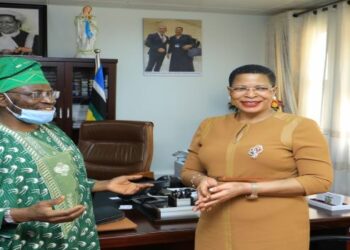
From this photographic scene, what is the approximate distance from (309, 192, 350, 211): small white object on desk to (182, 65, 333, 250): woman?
2.37 feet

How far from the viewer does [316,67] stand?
4273mm

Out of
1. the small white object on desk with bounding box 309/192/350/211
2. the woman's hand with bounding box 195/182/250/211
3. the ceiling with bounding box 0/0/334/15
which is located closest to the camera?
the woman's hand with bounding box 195/182/250/211

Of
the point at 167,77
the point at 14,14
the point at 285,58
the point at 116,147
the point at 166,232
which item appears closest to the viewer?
the point at 166,232

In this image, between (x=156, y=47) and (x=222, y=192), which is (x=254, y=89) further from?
(x=156, y=47)

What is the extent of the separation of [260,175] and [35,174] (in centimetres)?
72

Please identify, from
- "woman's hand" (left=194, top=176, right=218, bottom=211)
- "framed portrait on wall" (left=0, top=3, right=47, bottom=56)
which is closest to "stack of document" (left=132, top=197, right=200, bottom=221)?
"woman's hand" (left=194, top=176, right=218, bottom=211)

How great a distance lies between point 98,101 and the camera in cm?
414

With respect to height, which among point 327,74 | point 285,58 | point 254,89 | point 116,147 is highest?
point 285,58

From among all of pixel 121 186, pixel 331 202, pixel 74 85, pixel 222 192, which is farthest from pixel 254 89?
pixel 74 85

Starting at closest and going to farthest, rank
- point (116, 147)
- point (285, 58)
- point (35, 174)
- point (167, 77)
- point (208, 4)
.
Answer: point (35, 174), point (116, 147), point (208, 4), point (285, 58), point (167, 77)

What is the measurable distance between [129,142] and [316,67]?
6.76ft

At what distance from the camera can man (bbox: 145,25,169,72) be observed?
4605 mm

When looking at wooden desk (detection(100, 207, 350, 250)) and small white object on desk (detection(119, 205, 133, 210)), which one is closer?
wooden desk (detection(100, 207, 350, 250))

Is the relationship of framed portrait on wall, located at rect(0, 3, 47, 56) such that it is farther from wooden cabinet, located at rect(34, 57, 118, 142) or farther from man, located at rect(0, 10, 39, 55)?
wooden cabinet, located at rect(34, 57, 118, 142)
